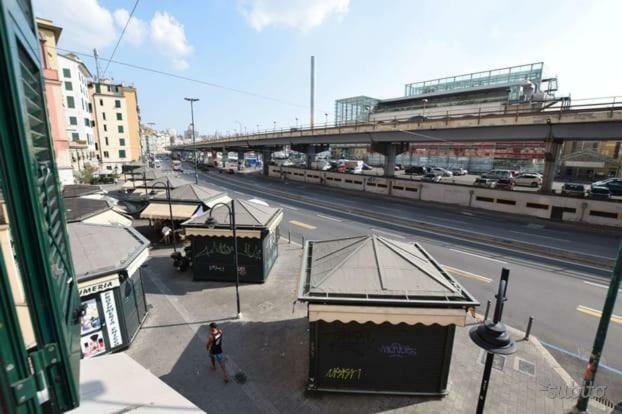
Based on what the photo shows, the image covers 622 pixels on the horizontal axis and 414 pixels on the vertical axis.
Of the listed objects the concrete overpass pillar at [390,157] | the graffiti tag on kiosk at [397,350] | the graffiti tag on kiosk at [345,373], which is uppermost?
the concrete overpass pillar at [390,157]

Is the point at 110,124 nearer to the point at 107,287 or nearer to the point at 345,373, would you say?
the point at 107,287

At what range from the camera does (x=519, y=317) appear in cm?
1105

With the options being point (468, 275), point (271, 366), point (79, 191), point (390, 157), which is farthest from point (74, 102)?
point (468, 275)

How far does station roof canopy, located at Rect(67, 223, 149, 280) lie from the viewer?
8.27 metres

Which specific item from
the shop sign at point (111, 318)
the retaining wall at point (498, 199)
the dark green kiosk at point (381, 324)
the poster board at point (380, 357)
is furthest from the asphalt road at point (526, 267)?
the shop sign at point (111, 318)

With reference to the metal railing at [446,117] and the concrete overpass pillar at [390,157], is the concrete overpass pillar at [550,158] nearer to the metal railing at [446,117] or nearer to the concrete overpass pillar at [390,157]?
the metal railing at [446,117]

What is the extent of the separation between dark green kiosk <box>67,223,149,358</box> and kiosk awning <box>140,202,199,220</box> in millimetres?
7054

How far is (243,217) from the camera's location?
13.5 metres

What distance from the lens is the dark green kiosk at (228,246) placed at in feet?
41.8

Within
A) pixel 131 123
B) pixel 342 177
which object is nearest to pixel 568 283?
pixel 342 177

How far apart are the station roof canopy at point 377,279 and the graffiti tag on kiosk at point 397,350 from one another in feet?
4.42

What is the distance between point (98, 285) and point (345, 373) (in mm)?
7024

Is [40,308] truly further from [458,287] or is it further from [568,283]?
[568,283]

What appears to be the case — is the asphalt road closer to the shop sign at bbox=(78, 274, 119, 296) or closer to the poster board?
the poster board
